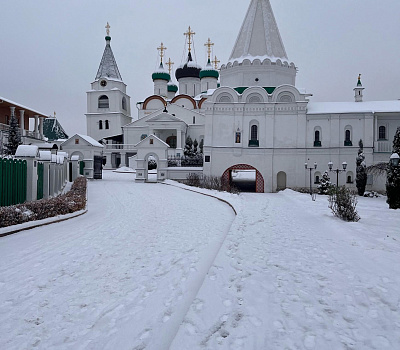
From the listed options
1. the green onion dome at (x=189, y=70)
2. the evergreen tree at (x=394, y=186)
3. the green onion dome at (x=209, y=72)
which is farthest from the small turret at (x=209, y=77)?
the evergreen tree at (x=394, y=186)

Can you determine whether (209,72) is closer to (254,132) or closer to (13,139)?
(254,132)

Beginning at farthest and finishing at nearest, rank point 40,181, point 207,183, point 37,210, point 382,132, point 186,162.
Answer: point 186,162, point 382,132, point 207,183, point 40,181, point 37,210

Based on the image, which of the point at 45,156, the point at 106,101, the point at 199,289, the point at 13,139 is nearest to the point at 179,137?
the point at 106,101

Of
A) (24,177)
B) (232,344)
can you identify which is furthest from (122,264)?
(24,177)

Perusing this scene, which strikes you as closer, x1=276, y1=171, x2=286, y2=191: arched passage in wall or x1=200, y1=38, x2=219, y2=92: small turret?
x1=276, y1=171, x2=286, y2=191: arched passage in wall

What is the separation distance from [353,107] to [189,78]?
2993cm

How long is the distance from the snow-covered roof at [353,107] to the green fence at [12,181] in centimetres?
1969

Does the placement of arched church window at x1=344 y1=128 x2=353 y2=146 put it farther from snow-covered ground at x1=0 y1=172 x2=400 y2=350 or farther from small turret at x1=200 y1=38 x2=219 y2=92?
small turret at x1=200 y1=38 x2=219 y2=92

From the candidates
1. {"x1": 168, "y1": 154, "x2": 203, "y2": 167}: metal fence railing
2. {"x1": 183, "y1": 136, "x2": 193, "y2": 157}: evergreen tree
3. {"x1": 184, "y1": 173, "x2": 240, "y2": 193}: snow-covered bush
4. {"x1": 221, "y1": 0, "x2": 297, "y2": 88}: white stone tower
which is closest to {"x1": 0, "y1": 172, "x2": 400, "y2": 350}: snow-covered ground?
{"x1": 184, "y1": 173, "x2": 240, "y2": 193}: snow-covered bush

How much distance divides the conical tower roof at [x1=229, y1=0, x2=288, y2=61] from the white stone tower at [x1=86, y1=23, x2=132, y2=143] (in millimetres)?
23657

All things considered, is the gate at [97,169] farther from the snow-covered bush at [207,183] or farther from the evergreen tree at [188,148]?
the snow-covered bush at [207,183]

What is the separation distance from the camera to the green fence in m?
9.09

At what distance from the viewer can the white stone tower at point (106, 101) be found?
47.6 metres

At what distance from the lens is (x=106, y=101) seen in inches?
1911
